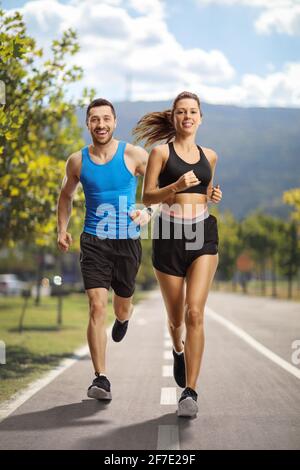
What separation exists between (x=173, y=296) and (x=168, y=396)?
135 centimetres

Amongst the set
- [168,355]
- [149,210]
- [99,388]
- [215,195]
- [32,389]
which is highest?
[215,195]

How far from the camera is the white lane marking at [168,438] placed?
5.18 m

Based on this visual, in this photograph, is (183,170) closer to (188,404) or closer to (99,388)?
(188,404)

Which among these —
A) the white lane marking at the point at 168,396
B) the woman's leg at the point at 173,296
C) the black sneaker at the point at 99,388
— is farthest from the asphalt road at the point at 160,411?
the woman's leg at the point at 173,296

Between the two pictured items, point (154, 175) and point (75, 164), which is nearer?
point (154, 175)

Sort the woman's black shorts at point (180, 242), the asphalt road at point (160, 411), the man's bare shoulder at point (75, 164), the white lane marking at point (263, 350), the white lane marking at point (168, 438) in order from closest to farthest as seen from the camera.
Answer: the white lane marking at point (168, 438)
the asphalt road at point (160, 411)
the woman's black shorts at point (180, 242)
the man's bare shoulder at point (75, 164)
the white lane marking at point (263, 350)

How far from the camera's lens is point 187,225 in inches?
253

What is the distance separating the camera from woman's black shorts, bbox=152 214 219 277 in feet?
21.2

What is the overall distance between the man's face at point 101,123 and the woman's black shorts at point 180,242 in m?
0.82

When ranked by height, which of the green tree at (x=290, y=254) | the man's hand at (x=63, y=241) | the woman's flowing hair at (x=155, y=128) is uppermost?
the woman's flowing hair at (x=155, y=128)

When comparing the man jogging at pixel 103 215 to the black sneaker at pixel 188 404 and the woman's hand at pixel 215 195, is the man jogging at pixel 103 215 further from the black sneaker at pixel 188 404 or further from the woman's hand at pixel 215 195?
the black sneaker at pixel 188 404

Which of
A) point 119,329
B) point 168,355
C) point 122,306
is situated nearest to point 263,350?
point 168,355

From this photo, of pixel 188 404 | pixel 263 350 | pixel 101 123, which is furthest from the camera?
pixel 263 350

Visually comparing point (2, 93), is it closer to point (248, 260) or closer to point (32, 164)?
point (32, 164)
